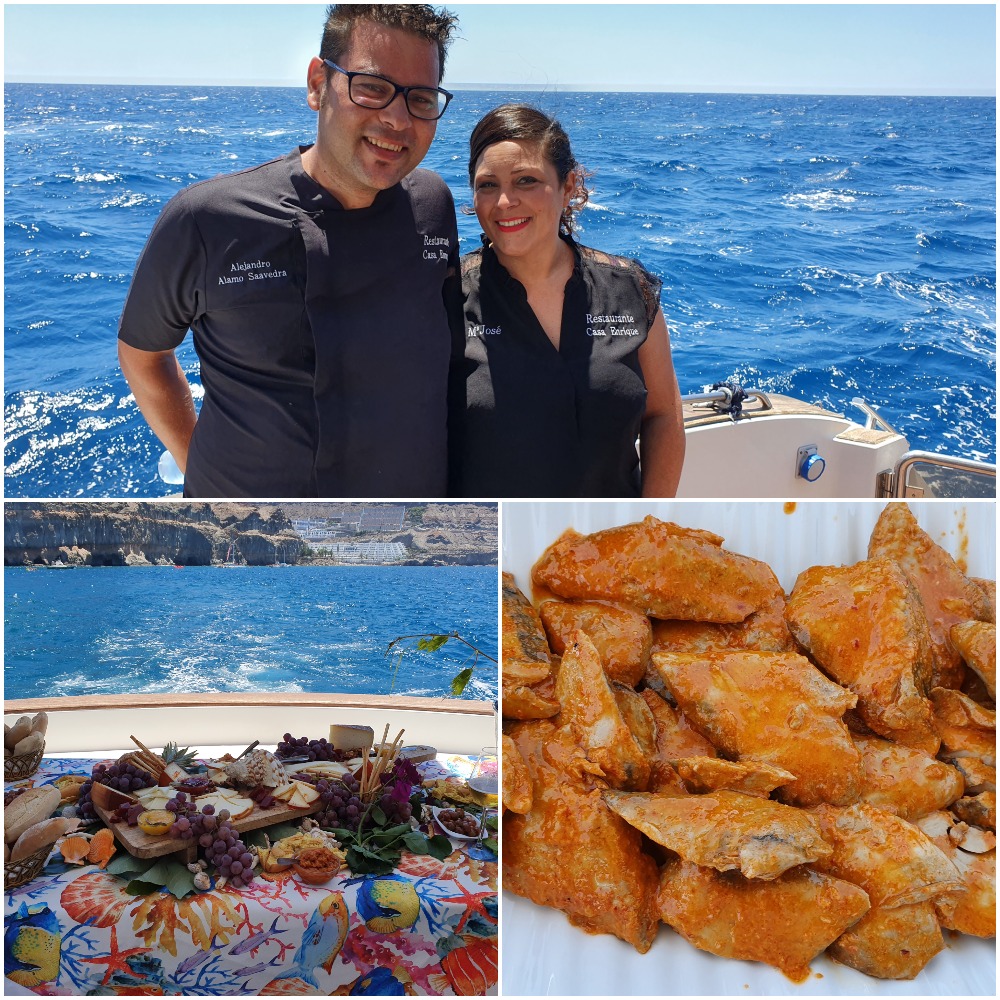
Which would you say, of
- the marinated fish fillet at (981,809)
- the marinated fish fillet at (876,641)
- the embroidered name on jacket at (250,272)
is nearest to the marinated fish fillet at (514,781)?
the marinated fish fillet at (876,641)

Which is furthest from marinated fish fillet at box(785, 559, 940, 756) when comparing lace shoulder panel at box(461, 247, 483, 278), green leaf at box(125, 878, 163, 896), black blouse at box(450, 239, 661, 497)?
green leaf at box(125, 878, 163, 896)

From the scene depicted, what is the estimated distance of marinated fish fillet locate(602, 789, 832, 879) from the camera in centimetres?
126

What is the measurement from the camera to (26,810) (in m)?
1.94

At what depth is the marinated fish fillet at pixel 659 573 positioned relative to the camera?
5.14ft

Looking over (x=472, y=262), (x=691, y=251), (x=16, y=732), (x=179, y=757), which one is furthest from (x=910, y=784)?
(x=691, y=251)

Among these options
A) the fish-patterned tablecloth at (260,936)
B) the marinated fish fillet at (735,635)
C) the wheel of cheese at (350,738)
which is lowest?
the fish-patterned tablecloth at (260,936)

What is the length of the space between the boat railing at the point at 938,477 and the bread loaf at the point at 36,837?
234cm

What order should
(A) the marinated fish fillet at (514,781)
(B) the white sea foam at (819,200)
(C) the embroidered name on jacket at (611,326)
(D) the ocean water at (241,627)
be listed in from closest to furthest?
(A) the marinated fish fillet at (514,781) < (C) the embroidered name on jacket at (611,326) < (D) the ocean water at (241,627) < (B) the white sea foam at (819,200)

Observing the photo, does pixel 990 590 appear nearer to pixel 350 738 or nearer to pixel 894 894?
pixel 894 894

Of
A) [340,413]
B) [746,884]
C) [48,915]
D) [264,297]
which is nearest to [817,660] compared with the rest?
[746,884]

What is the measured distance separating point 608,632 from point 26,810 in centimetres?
133

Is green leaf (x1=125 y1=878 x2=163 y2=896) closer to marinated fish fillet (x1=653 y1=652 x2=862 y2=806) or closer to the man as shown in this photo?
the man

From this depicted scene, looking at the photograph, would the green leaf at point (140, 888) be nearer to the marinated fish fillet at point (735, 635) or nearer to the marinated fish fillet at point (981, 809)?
the marinated fish fillet at point (735, 635)

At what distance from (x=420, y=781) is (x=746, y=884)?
1.55 meters
